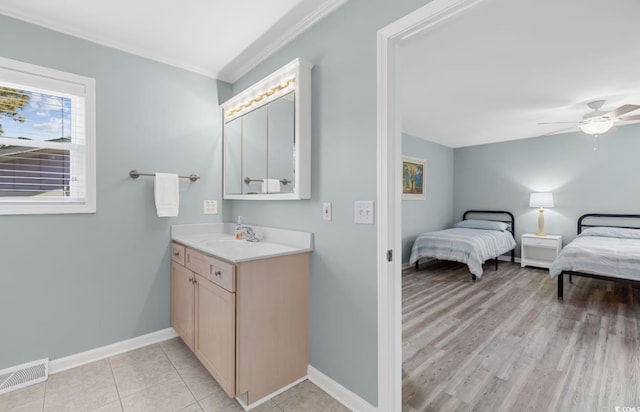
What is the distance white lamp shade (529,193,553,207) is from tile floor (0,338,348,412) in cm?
518

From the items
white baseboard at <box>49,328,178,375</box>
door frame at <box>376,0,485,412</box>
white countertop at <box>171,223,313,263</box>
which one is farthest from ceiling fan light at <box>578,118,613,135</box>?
white baseboard at <box>49,328,178,375</box>

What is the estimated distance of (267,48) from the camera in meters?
2.25

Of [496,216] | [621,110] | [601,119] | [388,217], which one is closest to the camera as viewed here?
[388,217]

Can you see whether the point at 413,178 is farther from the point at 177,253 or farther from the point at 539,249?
the point at 177,253

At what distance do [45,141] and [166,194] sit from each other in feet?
2.73

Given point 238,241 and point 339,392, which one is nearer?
point 339,392

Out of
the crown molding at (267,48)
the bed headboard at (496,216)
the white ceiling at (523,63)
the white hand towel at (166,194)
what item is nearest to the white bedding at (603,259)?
the white ceiling at (523,63)

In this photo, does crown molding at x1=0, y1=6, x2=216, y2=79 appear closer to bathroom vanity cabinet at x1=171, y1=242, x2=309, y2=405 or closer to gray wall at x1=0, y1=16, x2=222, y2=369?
gray wall at x1=0, y1=16, x2=222, y2=369

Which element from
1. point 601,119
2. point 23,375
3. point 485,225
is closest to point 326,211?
point 23,375

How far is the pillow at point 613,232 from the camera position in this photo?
411cm

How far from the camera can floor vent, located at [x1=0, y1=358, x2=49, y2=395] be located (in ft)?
6.02

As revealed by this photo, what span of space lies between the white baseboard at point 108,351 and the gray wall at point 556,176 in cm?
596

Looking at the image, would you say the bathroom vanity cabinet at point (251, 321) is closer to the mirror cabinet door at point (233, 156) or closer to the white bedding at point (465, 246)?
the mirror cabinet door at point (233, 156)

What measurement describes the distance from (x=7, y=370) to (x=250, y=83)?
2.64m
